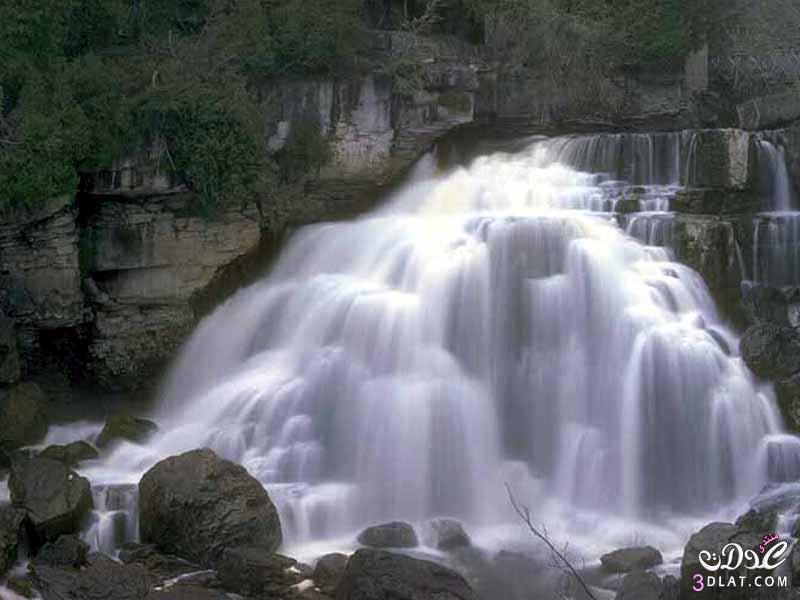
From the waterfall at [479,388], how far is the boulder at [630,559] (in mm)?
934

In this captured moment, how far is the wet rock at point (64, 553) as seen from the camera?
508 inches

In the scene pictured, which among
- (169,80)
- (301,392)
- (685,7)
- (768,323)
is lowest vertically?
(301,392)

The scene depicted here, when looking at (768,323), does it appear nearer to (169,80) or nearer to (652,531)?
(652,531)

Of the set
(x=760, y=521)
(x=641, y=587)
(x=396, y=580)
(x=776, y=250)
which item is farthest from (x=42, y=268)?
(x=776, y=250)

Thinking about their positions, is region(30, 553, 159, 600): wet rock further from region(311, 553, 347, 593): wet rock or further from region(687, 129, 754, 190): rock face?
region(687, 129, 754, 190): rock face

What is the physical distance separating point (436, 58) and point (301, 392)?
324 inches

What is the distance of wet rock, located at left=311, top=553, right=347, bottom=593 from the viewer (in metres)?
12.2

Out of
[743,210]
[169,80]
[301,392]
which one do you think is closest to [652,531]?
[301,392]

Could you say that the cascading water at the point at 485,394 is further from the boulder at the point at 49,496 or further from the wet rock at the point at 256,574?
the wet rock at the point at 256,574

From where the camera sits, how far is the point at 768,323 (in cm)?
1582

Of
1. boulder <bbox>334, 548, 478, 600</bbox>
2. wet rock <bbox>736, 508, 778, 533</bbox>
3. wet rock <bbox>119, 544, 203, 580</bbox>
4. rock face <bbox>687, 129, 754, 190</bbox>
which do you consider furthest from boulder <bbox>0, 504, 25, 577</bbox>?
rock face <bbox>687, 129, 754, 190</bbox>

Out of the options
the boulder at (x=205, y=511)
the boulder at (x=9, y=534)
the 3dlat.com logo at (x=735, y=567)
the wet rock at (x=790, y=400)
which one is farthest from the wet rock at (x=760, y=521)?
the boulder at (x=9, y=534)

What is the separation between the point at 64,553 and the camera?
42.6ft

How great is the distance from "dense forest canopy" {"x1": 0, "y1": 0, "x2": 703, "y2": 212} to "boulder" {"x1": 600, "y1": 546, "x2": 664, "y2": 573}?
347 inches
